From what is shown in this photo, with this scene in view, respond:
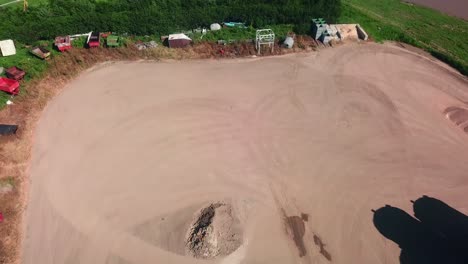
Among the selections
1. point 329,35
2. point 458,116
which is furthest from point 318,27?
point 458,116

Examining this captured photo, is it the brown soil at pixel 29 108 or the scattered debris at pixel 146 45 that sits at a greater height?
the scattered debris at pixel 146 45

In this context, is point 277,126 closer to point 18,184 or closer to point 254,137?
point 254,137

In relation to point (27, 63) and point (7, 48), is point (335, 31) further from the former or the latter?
point (7, 48)

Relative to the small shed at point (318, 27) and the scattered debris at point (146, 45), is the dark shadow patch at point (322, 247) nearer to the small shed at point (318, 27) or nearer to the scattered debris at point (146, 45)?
the small shed at point (318, 27)

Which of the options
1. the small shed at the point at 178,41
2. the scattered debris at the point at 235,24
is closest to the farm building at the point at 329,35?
the scattered debris at the point at 235,24

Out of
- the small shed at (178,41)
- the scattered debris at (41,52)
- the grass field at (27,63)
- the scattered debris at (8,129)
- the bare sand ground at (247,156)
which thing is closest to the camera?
the bare sand ground at (247,156)

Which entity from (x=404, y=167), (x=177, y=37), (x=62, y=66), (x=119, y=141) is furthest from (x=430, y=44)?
(x=62, y=66)
